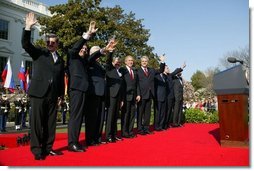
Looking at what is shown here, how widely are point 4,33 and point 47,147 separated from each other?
80.8ft

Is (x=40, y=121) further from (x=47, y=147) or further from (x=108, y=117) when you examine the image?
(x=108, y=117)

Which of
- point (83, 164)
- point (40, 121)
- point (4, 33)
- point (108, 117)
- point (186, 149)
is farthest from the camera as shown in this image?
point (4, 33)

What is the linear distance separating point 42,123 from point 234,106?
2742mm

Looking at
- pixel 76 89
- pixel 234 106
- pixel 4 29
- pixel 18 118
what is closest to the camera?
pixel 76 89

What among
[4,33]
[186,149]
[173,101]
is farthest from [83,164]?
[4,33]

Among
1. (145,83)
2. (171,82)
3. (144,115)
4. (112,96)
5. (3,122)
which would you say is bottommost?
(3,122)

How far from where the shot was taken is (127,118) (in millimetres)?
6895

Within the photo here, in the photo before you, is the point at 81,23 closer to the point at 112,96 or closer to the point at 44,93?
the point at 112,96

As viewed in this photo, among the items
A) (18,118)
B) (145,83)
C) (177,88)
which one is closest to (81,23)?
(18,118)

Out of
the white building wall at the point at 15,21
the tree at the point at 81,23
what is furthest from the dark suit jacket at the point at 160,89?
the white building wall at the point at 15,21

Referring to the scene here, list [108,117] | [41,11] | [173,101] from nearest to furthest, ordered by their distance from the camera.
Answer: [108,117] < [173,101] < [41,11]

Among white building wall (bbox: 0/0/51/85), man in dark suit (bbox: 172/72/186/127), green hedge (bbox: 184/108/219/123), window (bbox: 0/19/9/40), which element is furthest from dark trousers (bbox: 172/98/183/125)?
window (bbox: 0/19/9/40)

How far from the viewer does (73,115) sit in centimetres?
505

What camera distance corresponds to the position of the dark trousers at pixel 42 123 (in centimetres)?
439
